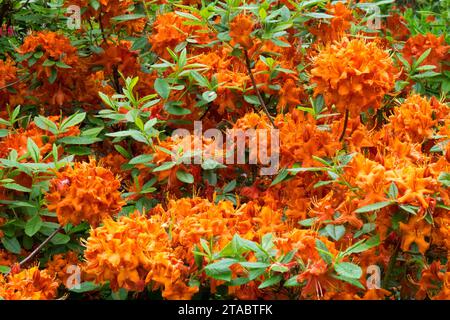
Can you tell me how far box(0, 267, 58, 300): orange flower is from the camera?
2.02m

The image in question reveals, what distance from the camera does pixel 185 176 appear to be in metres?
2.42

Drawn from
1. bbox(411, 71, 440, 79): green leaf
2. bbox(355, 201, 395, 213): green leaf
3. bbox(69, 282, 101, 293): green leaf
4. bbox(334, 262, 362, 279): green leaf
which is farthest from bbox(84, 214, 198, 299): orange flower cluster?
bbox(411, 71, 440, 79): green leaf

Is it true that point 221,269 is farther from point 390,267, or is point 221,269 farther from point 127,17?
point 127,17

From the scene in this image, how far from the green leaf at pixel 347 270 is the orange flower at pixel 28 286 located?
2.72 feet

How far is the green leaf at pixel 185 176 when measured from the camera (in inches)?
94.4

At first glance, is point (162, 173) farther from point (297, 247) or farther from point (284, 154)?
point (297, 247)

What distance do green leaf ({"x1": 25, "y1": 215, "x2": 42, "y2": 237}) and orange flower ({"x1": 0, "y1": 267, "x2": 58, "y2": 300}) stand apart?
0.32 meters

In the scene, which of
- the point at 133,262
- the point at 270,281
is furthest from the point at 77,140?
the point at 270,281

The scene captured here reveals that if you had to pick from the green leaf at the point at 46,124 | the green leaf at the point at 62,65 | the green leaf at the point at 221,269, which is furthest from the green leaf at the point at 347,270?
the green leaf at the point at 62,65

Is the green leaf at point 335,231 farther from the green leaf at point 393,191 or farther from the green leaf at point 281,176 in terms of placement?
the green leaf at point 281,176

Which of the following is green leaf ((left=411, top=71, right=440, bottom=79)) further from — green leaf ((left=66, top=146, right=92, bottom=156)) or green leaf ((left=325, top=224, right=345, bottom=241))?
green leaf ((left=66, top=146, right=92, bottom=156))

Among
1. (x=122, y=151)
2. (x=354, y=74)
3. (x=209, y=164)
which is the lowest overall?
(x=122, y=151)

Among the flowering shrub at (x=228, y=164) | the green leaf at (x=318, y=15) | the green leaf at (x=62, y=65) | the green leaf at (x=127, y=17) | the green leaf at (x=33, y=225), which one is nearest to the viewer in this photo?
the flowering shrub at (x=228, y=164)

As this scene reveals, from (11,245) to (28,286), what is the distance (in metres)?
0.49
